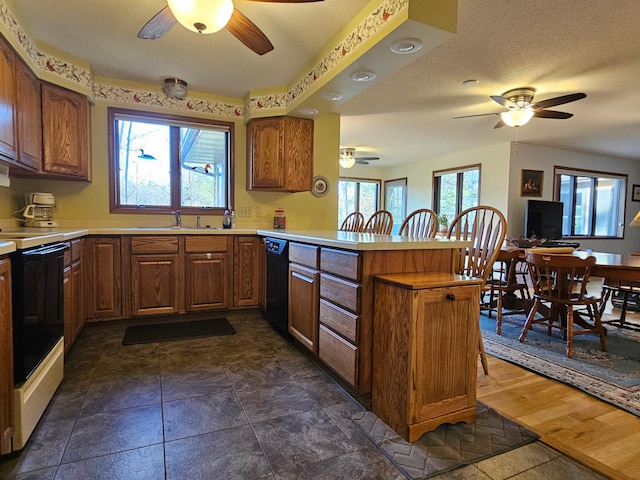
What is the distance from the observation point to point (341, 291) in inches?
76.0

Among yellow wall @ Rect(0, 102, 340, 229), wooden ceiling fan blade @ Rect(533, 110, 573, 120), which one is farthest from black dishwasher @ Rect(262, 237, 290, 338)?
wooden ceiling fan blade @ Rect(533, 110, 573, 120)

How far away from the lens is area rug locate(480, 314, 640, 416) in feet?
6.88

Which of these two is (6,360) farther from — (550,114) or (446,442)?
(550,114)

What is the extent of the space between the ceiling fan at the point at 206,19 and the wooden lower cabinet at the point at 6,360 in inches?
53.4

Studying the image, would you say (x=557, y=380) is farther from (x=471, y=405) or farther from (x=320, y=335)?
(x=320, y=335)

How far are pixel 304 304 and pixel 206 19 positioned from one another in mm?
1708

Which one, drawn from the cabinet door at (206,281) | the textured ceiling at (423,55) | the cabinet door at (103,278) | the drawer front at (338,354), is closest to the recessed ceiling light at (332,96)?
the textured ceiling at (423,55)

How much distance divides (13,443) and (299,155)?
121 inches

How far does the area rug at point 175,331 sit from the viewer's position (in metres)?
2.85

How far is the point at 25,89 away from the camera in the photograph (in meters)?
2.53

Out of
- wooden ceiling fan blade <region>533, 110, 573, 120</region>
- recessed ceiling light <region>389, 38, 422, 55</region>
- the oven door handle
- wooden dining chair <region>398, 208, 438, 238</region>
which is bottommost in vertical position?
the oven door handle

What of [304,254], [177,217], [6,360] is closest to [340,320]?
[304,254]

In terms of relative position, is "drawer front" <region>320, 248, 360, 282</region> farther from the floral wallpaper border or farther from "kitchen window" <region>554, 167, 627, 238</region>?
"kitchen window" <region>554, 167, 627, 238</region>

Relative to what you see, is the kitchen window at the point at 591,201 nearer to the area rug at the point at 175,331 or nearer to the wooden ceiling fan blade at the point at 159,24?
the area rug at the point at 175,331
